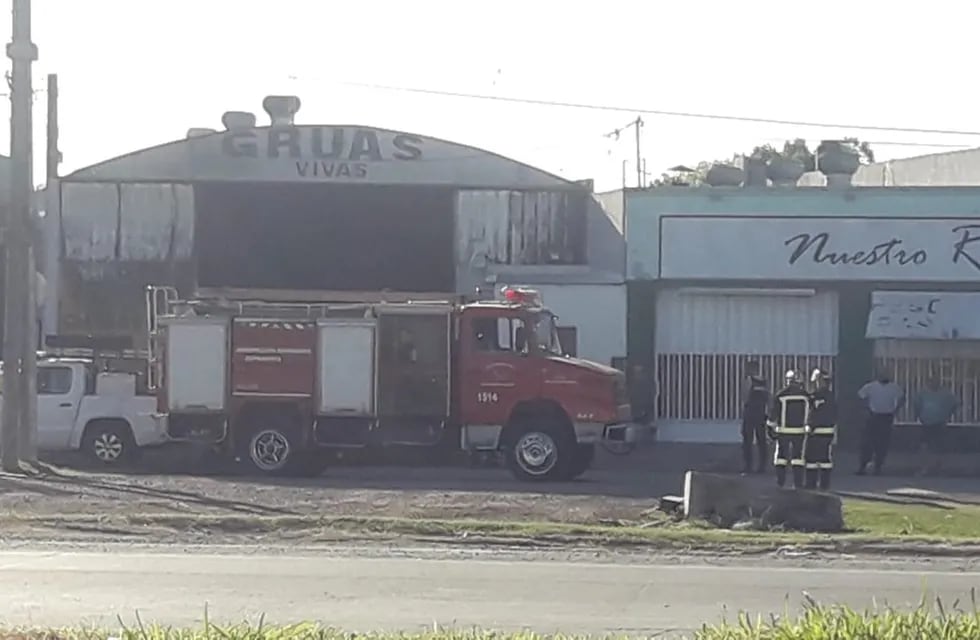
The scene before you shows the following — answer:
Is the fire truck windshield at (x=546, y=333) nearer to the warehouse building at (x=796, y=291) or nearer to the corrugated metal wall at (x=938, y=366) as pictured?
the warehouse building at (x=796, y=291)

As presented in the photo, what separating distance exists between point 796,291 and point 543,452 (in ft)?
30.7

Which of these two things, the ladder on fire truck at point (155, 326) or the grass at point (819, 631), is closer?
the grass at point (819, 631)

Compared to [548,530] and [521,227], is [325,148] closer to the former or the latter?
[521,227]

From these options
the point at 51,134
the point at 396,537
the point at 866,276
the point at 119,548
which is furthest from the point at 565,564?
the point at 51,134

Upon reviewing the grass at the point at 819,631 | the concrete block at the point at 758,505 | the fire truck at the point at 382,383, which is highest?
the fire truck at the point at 382,383

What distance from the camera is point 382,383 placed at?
79.0ft

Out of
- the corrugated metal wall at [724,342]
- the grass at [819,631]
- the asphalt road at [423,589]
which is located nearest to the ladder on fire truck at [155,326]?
the asphalt road at [423,589]

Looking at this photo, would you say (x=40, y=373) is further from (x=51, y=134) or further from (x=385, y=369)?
(x=51, y=134)

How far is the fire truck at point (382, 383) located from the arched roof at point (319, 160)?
33.6 ft

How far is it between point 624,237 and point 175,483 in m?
12.3

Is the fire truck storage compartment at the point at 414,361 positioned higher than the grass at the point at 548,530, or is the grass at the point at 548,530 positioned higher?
the fire truck storage compartment at the point at 414,361

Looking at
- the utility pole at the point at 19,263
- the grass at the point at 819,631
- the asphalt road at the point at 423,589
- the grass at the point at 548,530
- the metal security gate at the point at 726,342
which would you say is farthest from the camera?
the metal security gate at the point at 726,342

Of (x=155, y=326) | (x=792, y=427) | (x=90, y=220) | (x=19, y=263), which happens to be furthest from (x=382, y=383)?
(x=90, y=220)

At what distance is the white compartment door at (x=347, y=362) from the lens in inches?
947
